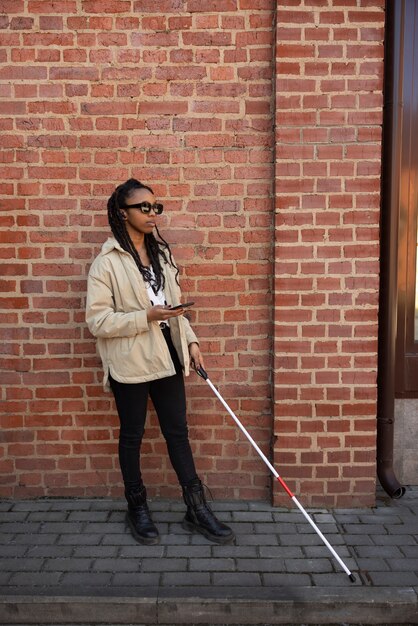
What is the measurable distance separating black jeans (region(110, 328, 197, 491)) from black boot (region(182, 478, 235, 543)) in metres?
0.07

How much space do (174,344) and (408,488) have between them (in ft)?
7.18

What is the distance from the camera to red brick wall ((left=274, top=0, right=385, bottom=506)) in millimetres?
3678

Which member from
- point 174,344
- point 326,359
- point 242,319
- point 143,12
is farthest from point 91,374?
point 143,12

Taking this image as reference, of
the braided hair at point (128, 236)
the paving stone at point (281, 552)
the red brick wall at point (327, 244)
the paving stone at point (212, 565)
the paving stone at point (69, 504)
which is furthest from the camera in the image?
the paving stone at point (69, 504)

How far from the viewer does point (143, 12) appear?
3762 mm

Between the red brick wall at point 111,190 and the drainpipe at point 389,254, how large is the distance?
80 centimetres

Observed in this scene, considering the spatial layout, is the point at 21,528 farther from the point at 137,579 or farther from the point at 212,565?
the point at 212,565

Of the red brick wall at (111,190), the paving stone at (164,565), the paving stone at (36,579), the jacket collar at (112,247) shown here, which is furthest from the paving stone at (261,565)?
the jacket collar at (112,247)

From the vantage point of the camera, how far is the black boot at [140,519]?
3455 millimetres

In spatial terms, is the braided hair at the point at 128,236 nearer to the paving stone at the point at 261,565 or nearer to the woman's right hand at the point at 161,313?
the woman's right hand at the point at 161,313

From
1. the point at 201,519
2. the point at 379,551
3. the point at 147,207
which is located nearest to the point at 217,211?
the point at 147,207

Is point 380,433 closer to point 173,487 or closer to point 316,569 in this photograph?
point 316,569

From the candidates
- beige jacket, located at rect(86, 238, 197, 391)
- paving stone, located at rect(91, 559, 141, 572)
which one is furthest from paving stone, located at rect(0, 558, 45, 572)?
beige jacket, located at rect(86, 238, 197, 391)

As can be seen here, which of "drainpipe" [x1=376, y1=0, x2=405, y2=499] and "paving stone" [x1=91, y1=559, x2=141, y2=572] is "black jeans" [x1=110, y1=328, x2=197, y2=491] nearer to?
"paving stone" [x1=91, y1=559, x2=141, y2=572]
